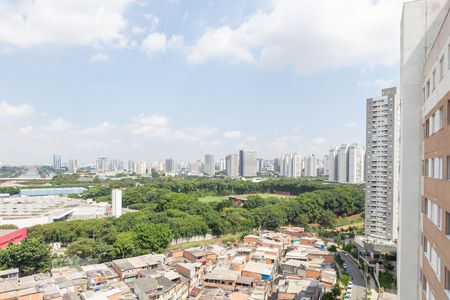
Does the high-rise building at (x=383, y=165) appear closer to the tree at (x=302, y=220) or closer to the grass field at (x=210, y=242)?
the tree at (x=302, y=220)

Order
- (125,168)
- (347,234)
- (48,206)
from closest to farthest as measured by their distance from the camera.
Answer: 1. (347,234)
2. (48,206)
3. (125,168)

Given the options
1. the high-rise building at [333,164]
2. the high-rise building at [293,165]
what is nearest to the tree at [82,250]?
the high-rise building at [333,164]

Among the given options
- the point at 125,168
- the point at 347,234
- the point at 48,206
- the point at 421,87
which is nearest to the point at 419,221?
the point at 421,87

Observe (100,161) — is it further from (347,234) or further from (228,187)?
(347,234)

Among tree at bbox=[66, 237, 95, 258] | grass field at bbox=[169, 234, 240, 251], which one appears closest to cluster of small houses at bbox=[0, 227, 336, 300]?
tree at bbox=[66, 237, 95, 258]

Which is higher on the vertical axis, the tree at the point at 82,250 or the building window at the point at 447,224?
the building window at the point at 447,224

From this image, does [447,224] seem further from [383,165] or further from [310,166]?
[310,166]
